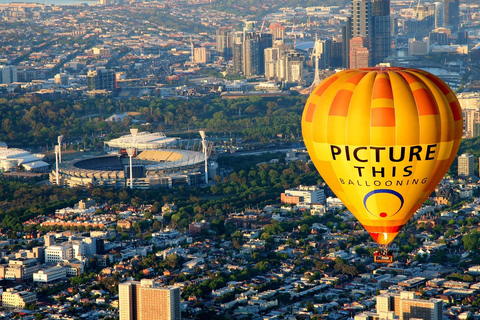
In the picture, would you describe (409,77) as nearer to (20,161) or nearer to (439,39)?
(20,161)

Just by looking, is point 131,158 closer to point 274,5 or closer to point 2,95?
point 2,95

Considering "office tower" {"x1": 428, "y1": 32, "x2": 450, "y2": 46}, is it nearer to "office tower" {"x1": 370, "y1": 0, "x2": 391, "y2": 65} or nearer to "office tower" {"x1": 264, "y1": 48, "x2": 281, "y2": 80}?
"office tower" {"x1": 370, "y1": 0, "x2": 391, "y2": 65}

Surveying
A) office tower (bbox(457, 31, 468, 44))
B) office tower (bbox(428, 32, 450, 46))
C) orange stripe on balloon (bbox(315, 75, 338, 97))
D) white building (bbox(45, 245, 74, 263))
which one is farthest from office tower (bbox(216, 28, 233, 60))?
orange stripe on balloon (bbox(315, 75, 338, 97))

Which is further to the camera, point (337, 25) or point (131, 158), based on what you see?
point (337, 25)

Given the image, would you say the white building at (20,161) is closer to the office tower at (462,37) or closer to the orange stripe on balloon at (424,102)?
the orange stripe on balloon at (424,102)

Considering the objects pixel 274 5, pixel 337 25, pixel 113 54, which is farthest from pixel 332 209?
pixel 274 5

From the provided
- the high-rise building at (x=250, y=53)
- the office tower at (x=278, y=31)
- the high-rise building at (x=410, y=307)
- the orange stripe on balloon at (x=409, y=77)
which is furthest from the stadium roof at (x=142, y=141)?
the office tower at (x=278, y=31)
